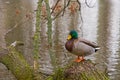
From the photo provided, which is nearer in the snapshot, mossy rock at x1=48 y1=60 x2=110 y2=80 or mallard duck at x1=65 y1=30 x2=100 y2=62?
mossy rock at x1=48 y1=60 x2=110 y2=80

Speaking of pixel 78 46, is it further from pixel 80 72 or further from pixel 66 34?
pixel 66 34

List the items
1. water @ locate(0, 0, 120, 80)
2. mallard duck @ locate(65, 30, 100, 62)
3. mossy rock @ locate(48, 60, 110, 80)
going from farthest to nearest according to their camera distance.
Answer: water @ locate(0, 0, 120, 80)
mallard duck @ locate(65, 30, 100, 62)
mossy rock @ locate(48, 60, 110, 80)

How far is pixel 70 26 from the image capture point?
69.3ft

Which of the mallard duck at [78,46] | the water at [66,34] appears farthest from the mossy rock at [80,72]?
the water at [66,34]

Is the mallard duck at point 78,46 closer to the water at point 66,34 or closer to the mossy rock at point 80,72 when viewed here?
the mossy rock at point 80,72

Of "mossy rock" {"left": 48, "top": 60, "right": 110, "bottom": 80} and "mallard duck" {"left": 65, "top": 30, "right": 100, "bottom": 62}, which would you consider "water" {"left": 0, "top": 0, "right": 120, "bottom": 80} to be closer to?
"mallard duck" {"left": 65, "top": 30, "right": 100, "bottom": 62}

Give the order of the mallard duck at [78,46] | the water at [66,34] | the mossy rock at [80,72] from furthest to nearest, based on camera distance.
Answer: the water at [66,34], the mallard duck at [78,46], the mossy rock at [80,72]

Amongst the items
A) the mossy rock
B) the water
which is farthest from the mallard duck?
the water

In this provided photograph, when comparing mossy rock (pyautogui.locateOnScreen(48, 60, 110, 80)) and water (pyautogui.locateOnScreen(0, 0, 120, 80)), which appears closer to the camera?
mossy rock (pyautogui.locateOnScreen(48, 60, 110, 80))

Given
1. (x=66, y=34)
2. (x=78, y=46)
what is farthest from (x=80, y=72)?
(x=66, y=34)

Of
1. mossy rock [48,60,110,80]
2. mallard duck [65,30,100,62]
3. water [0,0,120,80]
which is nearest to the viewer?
mossy rock [48,60,110,80]

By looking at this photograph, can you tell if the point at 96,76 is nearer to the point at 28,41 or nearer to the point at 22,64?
the point at 22,64

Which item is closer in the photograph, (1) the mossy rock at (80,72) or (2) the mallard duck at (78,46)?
(1) the mossy rock at (80,72)

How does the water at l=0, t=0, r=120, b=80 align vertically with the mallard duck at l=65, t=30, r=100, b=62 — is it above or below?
below
